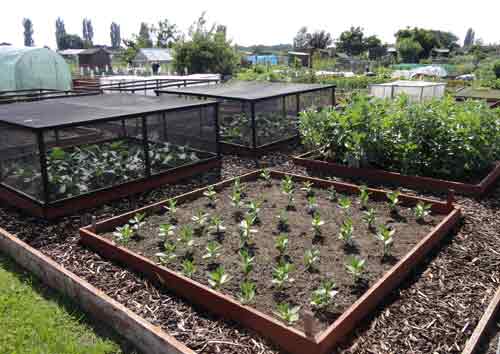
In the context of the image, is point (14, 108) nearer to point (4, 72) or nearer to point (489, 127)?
point (489, 127)

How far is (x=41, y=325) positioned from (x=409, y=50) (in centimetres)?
6454

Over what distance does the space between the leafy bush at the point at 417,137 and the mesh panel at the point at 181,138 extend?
1981 mm

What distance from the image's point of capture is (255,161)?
840 cm

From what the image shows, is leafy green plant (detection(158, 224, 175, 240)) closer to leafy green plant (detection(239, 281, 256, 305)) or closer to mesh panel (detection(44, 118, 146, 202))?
leafy green plant (detection(239, 281, 256, 305))

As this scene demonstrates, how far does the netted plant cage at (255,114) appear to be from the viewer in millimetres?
8781

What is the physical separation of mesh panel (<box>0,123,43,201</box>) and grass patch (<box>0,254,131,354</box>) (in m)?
1.76

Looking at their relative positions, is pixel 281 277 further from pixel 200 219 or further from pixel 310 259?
pixel 200 219

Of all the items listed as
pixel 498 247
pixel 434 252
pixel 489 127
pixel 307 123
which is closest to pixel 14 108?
pixel 307 123

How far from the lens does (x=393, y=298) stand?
3.84 metres

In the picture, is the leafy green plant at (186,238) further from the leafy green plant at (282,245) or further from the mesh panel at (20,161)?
the mesh panel at (20,161)

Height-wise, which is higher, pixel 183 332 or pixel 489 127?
pixel 489 127

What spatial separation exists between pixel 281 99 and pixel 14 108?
500 centimetres

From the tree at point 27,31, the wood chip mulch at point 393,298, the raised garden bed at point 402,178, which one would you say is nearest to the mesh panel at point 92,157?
the wood chip mulch at point 393,298

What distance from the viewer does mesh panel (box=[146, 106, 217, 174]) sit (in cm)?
712
